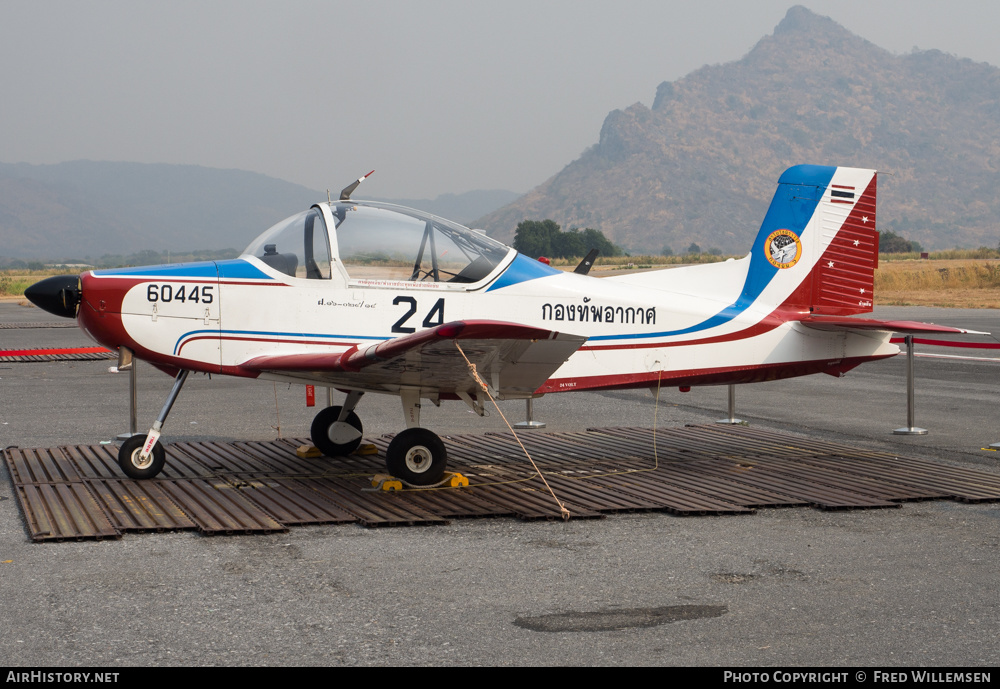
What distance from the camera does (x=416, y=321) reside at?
7488 millimetres

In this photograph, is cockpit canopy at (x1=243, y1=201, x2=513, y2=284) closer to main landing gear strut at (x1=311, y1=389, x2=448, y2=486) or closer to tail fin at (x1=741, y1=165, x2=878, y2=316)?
main landing gear strut at (x1=311, y1=389, x2=448, y2=486)

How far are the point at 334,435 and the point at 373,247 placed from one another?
1.98 metres

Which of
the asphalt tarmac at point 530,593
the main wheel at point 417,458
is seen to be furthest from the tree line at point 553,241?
the asphalt tarmac at point 530,593

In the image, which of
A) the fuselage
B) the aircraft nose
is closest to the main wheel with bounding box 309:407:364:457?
the fuselage

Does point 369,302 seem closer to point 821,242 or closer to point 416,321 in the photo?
point 416,321

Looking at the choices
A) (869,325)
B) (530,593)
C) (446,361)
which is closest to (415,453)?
(446,361)

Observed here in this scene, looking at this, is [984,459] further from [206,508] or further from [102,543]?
[102,543]

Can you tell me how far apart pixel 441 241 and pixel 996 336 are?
1821cm

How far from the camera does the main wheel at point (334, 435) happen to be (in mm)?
8555

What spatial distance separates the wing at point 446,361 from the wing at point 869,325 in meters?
2.81

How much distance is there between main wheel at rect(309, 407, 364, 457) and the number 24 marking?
141cm

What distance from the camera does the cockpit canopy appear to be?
7434 millimetres

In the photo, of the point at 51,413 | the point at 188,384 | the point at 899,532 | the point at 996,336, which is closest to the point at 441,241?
the point at 899,532

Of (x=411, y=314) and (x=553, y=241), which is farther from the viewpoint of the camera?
(x=553, y=241)
